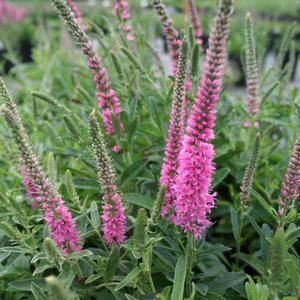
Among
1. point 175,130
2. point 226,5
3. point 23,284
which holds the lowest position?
point 23,284

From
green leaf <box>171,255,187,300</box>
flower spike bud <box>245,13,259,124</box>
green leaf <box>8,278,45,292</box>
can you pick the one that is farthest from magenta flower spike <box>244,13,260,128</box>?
green leaf <box>8,278,45,292</box>

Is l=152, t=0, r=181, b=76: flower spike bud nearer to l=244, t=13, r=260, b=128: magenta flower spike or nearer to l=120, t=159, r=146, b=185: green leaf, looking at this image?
l=244, t=13, r=260, b=128: magenta flower spike

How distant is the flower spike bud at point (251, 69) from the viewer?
2.12m

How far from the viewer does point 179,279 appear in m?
1.38

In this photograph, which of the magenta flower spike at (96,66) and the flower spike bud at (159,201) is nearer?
the flower spike bud at (159,201)

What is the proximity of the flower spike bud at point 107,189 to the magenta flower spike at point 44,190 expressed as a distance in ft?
0.43

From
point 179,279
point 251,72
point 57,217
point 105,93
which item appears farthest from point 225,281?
point 251,72

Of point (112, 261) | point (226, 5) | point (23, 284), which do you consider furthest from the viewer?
point (23, 284)

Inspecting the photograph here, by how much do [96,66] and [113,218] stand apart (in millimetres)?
714

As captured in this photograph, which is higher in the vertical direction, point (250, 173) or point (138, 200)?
point (250, 173)

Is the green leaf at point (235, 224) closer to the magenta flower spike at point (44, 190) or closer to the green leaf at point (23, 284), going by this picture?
the magenta flower spike at point (44, 190)

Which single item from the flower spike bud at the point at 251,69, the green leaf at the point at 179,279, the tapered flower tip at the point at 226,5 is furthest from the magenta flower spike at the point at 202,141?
the flower spike bud at the point at 251,69

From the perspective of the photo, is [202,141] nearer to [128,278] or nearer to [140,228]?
[140,228]

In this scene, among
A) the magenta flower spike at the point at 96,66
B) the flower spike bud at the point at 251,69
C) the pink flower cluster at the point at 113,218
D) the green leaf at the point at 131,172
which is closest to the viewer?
the pink flower cluster at the point at 113,218
